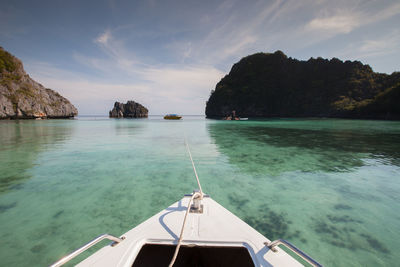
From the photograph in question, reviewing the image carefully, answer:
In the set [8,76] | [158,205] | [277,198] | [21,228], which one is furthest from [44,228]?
[8,76]

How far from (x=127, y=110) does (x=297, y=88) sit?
384 ft

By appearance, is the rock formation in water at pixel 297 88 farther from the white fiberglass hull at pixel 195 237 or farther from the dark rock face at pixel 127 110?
the white fiberglass hull at pixel 195 237

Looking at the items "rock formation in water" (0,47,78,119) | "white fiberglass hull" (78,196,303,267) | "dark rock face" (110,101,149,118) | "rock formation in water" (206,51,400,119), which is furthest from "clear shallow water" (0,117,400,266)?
"dark rock face" (110,101,149,118)

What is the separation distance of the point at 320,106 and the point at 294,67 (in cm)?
3790

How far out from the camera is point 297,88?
102 m

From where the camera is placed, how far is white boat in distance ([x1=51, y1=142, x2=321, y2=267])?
1.61 m

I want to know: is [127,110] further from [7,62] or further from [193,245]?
[193,245]

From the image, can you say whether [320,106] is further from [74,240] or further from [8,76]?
[8,76]

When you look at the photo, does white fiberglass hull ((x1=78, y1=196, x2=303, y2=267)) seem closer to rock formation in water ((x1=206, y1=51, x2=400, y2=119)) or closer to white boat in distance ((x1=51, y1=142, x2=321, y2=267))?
→ white boat in distance ((x1=51, y1=142, x2=321, y2=267))

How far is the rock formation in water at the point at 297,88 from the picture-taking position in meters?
80.3

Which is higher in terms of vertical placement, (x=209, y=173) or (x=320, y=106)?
(x=320, y=106)

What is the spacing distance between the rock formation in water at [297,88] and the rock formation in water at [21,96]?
94408mm

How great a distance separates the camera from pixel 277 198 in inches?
184

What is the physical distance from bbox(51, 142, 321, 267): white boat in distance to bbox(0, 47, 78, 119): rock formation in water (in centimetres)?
9481
